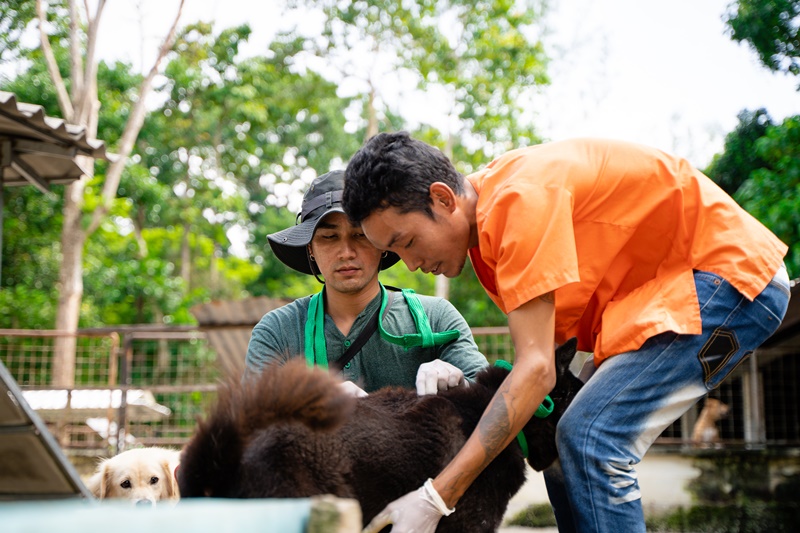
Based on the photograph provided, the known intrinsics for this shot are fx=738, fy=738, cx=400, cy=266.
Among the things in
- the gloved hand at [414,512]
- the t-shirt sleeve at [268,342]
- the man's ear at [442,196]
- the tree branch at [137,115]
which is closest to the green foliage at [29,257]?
the tree branch at [137,115]

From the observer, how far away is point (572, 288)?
7.86 feet

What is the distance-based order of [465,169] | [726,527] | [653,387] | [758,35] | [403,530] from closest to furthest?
[403,530] → [653,387] → [726,527] → [758,35] → [465,169]

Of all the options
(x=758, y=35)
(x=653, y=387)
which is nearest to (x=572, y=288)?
(x=653, y=387)

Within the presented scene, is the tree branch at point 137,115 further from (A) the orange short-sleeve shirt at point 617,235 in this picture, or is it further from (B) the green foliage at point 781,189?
(A) the orange short-sleeve shirt at point 617,235

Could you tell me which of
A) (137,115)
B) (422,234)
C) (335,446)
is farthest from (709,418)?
(137,115)

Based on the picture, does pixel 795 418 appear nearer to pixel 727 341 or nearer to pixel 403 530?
pixel 727 341

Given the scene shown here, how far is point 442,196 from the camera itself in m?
2.42

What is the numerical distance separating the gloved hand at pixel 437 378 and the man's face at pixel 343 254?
573 millimetres

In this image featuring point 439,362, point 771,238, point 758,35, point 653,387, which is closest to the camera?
point 653,387

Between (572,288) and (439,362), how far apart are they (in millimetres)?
630

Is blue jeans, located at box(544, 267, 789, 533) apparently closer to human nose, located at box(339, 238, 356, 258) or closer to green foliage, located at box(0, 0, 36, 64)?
human nose, located at box(339, 238, 356, 258)

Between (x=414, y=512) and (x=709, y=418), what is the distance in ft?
25.9

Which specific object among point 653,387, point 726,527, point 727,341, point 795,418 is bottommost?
point 726,527

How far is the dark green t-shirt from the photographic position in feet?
10.0
